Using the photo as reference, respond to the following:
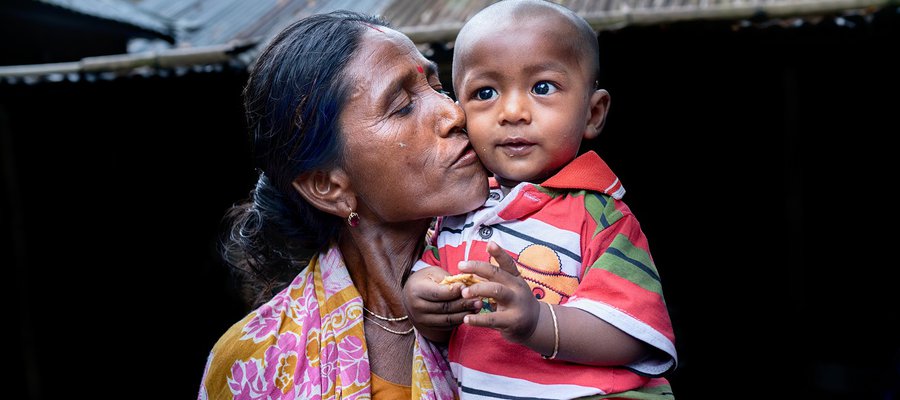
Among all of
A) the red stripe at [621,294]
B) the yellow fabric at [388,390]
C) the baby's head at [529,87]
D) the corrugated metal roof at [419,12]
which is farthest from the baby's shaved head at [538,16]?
the corrugated metal roof at [419,12]

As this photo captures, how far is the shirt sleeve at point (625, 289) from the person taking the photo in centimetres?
172

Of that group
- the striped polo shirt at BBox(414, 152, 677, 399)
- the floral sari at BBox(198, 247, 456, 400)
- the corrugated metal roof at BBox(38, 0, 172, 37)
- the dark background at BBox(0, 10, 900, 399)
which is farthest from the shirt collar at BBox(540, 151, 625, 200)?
the corrugated metal roof at BBox(38, 0, 172, 37)

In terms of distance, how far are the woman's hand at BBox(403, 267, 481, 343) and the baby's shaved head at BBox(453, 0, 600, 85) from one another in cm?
66

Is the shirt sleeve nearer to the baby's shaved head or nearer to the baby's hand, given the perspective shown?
the baby's hand

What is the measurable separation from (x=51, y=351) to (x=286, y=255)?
18.2 feet

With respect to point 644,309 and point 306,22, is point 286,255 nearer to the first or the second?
point 306,22

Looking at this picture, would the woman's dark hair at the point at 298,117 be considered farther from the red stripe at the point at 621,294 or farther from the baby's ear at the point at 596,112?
the red stripe at the point at 621,294

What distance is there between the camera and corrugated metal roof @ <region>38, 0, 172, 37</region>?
6.04 m

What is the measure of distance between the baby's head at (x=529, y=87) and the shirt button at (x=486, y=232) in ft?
0.52

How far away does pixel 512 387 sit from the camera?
72.0 inches

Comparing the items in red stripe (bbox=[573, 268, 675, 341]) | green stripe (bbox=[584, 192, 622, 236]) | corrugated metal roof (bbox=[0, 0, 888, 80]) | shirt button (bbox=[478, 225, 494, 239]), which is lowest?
red stripe (bbox=[573, 268, 675, 341])

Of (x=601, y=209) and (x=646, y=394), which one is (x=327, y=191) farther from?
(x=646, y=394)

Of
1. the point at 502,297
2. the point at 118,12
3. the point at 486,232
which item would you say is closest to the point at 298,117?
the point at 486,232

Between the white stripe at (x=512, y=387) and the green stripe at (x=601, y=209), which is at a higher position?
the green stripe at (x=601, y=209)
